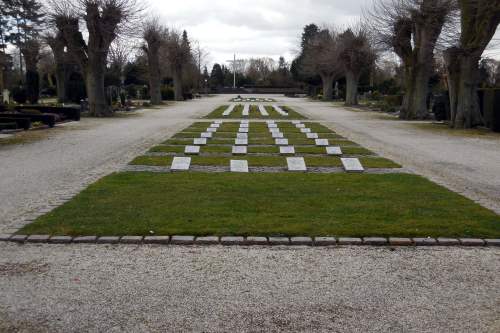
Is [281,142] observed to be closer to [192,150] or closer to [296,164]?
[192,150]

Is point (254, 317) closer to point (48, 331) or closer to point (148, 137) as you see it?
point (48, 331)

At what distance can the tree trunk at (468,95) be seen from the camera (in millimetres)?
20516

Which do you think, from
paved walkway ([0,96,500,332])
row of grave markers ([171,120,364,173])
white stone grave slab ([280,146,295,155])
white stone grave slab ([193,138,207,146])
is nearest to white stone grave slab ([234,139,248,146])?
row of grave markers ([171,120,364,173])

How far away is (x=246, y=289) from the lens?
14.7ft

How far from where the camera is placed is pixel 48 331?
12.2 feet

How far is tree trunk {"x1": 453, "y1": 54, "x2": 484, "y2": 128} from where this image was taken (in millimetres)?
20516

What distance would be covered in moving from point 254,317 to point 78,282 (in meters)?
1.69

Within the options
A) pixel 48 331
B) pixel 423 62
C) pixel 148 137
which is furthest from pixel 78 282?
pixel 423 62

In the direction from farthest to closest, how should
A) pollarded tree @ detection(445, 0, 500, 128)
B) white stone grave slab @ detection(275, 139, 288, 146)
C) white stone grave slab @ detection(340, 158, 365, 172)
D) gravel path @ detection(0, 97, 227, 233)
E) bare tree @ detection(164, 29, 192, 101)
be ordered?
bare tree @ detection(164, 29, 192, 101) < pollarded tree @ detection(445, 0, 500, 128) < white stone grave slab @ detection(275, 139, 288, 146) < white stone grave slab @ detection(340, 158, 365, 172) < gravel path @ detection(0, 97, 227, 233)

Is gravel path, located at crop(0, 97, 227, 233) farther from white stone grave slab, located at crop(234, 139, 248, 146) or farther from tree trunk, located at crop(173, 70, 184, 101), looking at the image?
tree trunk, located at crop(173, 70, 184, 101)

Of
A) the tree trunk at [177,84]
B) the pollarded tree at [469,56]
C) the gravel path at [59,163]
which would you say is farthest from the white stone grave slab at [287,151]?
the tree trunk at [177,84]

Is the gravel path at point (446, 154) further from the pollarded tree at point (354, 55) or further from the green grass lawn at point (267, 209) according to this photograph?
the pollarded tree at point (354, 55)

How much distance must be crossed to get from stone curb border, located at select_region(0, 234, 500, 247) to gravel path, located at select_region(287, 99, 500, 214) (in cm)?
198

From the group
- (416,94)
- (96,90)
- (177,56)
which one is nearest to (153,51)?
(177,56)
